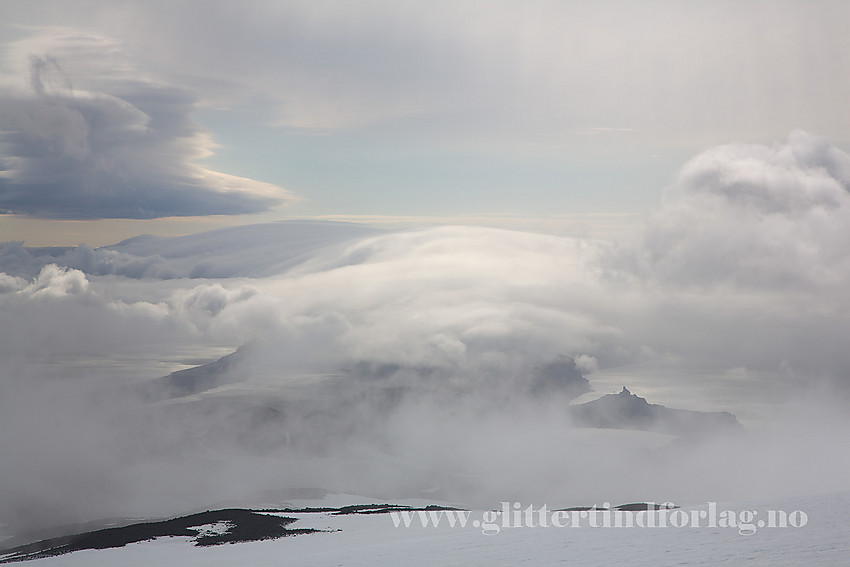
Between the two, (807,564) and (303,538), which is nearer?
(807,564)

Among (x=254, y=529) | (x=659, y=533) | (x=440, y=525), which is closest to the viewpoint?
(x=659, y=533)

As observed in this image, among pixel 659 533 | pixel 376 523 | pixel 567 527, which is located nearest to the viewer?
pixel 659 533

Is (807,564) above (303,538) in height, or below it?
above

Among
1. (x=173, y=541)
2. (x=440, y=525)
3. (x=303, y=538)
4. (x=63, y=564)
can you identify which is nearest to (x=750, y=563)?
(x=440, y=525)

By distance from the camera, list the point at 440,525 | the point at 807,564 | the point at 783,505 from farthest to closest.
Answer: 1. the point at 440,525
2. the point at 783,505
3. the point at 807,564

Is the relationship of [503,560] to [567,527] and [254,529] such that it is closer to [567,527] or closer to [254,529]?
[567,527]

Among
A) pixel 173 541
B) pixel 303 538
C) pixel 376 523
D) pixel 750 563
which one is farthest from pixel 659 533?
pixel 173 541

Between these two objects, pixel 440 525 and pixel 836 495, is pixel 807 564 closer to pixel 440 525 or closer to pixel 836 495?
pixel 836 495

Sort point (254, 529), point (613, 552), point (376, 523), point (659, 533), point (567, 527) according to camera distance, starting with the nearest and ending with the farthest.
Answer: point (613, 552)
point (659, 533)
point (567, 527)
point (376, 523)
point (254, 529)

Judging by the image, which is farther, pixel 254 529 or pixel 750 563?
pixel 254 529
